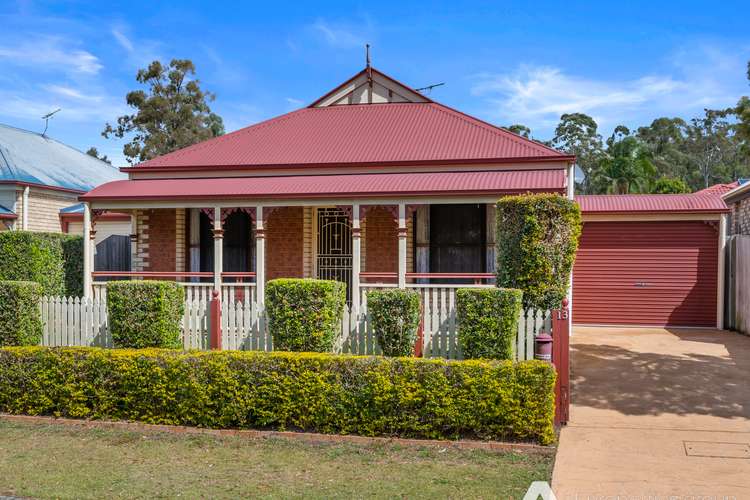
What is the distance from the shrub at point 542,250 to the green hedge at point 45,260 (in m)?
11.1

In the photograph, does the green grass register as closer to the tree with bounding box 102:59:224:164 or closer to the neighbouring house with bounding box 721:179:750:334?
the neighbouring house with bounding box 721:179:750:334

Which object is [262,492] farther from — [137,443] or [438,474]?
[137,443]

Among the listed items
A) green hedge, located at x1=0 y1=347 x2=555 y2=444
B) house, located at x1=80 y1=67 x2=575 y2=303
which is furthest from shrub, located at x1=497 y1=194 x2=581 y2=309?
house, located at x1=80 y1=67 x2=575 y2=303

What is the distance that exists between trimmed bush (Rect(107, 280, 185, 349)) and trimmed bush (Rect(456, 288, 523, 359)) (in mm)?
4434

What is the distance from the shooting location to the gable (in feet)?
64.2

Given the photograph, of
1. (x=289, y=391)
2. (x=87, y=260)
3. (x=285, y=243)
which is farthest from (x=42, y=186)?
(x=289, y=391)

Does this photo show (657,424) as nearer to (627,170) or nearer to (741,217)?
(741,217)

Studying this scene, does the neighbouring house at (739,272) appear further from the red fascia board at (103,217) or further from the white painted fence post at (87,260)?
the red fascia board at (103,217)

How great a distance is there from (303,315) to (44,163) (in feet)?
64.5

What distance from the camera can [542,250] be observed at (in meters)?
9.95

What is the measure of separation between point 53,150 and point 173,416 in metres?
22.6

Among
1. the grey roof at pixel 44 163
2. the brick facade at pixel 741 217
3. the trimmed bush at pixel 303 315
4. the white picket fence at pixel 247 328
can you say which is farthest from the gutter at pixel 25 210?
the brick facade at pixel 741 217

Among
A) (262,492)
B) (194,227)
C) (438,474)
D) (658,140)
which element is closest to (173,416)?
(262,492)

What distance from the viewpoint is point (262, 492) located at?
6105 mm
